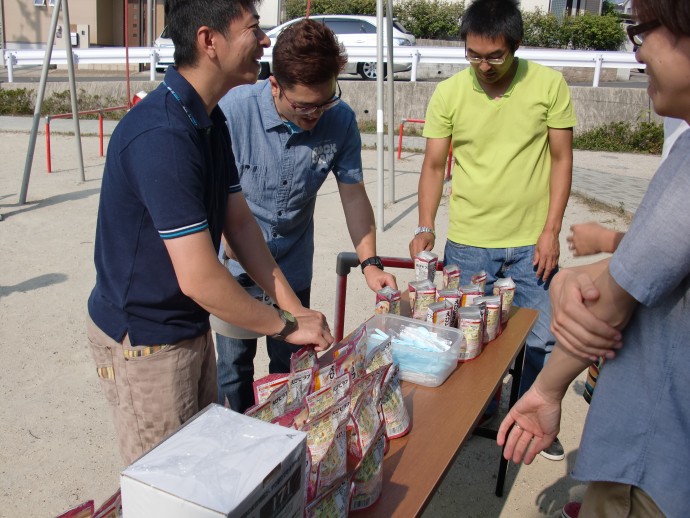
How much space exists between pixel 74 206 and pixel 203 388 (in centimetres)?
565

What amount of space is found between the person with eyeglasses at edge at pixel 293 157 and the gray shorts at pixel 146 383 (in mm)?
697

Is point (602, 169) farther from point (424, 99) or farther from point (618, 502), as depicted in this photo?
point (618, 502)

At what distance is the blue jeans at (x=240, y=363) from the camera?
2.77 metres

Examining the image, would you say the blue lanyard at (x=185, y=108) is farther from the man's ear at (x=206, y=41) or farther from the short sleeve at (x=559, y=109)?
the short sleeve at (x=559, y=109)

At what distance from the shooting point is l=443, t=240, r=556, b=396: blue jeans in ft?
9.97

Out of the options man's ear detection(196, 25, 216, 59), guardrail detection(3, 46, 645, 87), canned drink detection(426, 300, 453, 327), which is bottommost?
canned drink detection(426, 300, 453, 327)

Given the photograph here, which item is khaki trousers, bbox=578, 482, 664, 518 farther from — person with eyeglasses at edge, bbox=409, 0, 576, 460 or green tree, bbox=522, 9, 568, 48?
green tree, bbox=522, 9, 568, 48

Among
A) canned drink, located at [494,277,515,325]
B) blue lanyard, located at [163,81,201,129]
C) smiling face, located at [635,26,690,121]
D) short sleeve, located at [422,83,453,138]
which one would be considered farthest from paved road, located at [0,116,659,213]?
smiling face, located at [635,26,690,121]

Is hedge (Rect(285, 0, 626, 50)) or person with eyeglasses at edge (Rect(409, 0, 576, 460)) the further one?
hedge (Rect(285, 0, 626, 50))

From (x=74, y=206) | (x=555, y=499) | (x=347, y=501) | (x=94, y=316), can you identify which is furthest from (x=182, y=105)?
(x=74, y=206)

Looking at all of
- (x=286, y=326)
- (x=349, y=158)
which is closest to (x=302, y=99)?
(x=349, y=158)

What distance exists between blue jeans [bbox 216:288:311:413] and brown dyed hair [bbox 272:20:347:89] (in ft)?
3.20

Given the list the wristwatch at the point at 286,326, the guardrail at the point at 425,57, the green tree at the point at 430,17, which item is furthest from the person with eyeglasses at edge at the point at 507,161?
the green tree at the point at 430,17

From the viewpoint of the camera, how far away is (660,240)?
1.05 m
